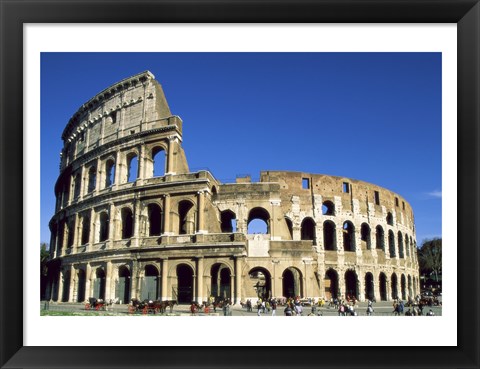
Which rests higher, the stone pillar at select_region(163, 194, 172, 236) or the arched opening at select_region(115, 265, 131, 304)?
the stone pillar at select_region(163, 194, 172, 236)

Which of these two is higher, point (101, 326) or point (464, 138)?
point (464, 138)

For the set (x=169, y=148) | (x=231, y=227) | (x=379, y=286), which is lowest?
(x=379, y=286)

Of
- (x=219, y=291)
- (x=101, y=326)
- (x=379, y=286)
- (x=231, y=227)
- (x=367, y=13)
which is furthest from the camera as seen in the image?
(x=379, y=286)

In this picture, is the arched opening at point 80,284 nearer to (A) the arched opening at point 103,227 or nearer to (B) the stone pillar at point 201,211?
(A) the arched opening at point 103,227

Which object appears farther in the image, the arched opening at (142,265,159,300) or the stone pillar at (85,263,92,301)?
the stone pillar at (85,263,92,301)

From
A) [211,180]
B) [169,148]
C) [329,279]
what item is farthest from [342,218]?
[169,148]

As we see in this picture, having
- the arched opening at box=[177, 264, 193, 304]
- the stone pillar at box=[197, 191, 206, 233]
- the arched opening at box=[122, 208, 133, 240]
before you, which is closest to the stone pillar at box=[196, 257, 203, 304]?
the arched opening at box=[177, 264, 193, 304]

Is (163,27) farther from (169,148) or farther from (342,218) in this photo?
(342,218)

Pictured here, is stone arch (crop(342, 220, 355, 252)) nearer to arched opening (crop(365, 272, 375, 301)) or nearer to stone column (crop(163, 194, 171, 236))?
arched opening (crop(365, 272, 375, 301))
